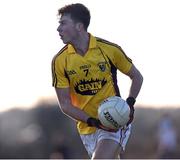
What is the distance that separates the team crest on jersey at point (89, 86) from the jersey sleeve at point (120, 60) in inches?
11.9

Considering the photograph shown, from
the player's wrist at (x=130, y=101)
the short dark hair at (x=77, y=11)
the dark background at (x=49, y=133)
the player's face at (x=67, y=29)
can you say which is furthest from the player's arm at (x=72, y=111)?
the dark background at (x=49, y=133)

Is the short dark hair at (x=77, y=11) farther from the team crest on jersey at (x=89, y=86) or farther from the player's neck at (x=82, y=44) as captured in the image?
the team crest on jersey at (x=89, y=86)

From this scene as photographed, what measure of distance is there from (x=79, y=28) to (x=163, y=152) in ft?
45.2

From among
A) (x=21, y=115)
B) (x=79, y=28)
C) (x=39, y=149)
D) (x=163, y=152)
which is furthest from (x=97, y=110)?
(x=21, y=115)

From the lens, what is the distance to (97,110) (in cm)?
1369

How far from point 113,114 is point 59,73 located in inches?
36.1

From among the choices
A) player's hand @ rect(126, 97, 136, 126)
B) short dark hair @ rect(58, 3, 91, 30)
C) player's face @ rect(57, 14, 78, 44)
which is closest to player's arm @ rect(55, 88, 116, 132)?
player's hand @ rect(126, 97, 136, 126)

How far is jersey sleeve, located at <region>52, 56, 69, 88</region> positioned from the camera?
1356cm

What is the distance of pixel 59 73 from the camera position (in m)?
13.6

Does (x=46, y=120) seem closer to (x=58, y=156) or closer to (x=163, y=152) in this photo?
(x=58, y=156)

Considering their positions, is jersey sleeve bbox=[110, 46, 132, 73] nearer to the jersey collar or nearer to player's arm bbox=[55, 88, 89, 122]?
the jersey collar

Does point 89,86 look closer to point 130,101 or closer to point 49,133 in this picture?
point 130,101

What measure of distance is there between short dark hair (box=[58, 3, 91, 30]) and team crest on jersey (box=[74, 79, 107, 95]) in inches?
29.6

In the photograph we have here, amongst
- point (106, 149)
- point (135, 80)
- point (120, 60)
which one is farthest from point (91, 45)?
point (106, 149)
